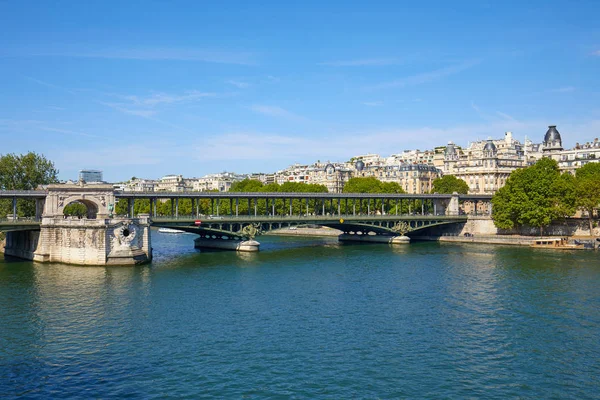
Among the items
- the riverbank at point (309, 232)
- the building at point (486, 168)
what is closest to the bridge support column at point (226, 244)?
the riverbank at point (309, 232)

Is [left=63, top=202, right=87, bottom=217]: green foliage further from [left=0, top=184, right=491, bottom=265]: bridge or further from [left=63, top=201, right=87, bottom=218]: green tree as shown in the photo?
[left=0, top=184, right=491, bottom=265]: bridge

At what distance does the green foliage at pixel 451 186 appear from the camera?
14038cm

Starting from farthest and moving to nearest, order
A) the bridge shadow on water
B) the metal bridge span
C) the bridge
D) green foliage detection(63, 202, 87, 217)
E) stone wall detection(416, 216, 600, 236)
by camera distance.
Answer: green foliage detection(63, 202, 87, 217)
stone wall detection(416, 216, 600, 236)
the bridge shadow on water
the metal bridge span
the bridge

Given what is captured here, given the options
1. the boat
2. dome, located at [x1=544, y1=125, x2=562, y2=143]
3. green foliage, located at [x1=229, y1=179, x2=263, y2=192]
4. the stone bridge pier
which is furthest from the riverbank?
dome, located at [x1=544, y1=125, x2=562, y2=143]

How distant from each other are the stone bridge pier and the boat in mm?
53866

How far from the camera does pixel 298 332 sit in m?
34.9

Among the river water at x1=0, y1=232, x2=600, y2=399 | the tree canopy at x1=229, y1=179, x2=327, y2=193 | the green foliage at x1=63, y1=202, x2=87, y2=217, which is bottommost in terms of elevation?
the river water at x1=0, y1=232, x2=600, y2=399

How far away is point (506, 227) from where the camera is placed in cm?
9269

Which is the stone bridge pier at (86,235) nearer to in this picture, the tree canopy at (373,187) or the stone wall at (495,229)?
the stone wall at (495,229)

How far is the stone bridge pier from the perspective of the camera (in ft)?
198

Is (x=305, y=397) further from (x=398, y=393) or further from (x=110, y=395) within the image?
(x=110, y=395)

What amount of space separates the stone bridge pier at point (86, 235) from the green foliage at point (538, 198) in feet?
182

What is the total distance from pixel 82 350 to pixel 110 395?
7.13m

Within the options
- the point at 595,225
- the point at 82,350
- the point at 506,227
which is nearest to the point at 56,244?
the point at 82,350
